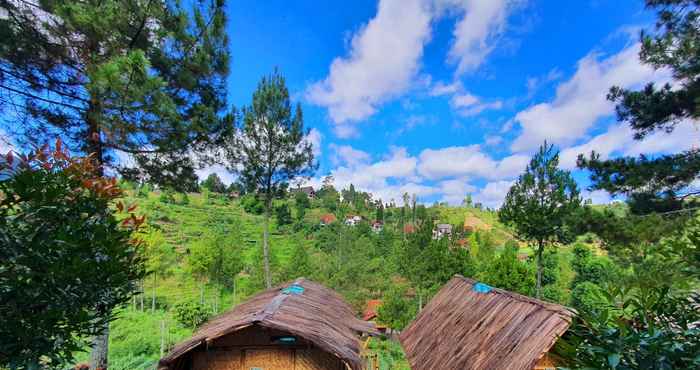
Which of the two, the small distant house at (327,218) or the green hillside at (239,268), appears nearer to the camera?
the green hillside at (239,268)

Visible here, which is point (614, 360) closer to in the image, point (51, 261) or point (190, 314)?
point (51, 261)

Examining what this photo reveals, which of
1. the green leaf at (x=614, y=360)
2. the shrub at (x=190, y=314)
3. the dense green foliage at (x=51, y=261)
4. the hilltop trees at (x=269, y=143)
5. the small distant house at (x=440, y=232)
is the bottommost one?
the shrub at (x=190, y=314)

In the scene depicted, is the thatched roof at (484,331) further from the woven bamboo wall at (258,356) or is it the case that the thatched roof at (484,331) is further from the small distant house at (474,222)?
the small distant house at (474,222)

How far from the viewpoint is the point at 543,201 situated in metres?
15.1

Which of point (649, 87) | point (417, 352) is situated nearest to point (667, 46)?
point (649, 87)

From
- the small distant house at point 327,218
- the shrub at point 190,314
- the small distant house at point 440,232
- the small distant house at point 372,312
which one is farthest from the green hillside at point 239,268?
the small distant house at point 327,218

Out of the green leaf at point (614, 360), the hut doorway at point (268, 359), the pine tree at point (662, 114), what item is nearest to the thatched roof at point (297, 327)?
the hut doorway at point (268, 359)

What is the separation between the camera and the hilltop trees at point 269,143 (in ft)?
40.6

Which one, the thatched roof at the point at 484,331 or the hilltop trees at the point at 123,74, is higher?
the hilltop trees at the point at 123,74

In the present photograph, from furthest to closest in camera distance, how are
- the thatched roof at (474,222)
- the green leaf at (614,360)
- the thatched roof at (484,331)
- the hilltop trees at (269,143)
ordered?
the thatched roof at (474,222) < the hilltop trees at (269,143) < the thatched roof at (484,331) < the green leaf at (614,360)

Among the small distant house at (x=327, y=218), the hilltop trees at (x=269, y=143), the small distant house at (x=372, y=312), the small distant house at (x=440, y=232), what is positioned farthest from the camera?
the small distant house at (x=327, y=218)

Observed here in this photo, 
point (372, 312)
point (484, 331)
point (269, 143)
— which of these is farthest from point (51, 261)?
point (372, 312)

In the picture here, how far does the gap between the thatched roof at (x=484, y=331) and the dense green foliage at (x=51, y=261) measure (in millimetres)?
6036

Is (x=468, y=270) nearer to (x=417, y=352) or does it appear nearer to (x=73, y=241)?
(x=417, y=352)
